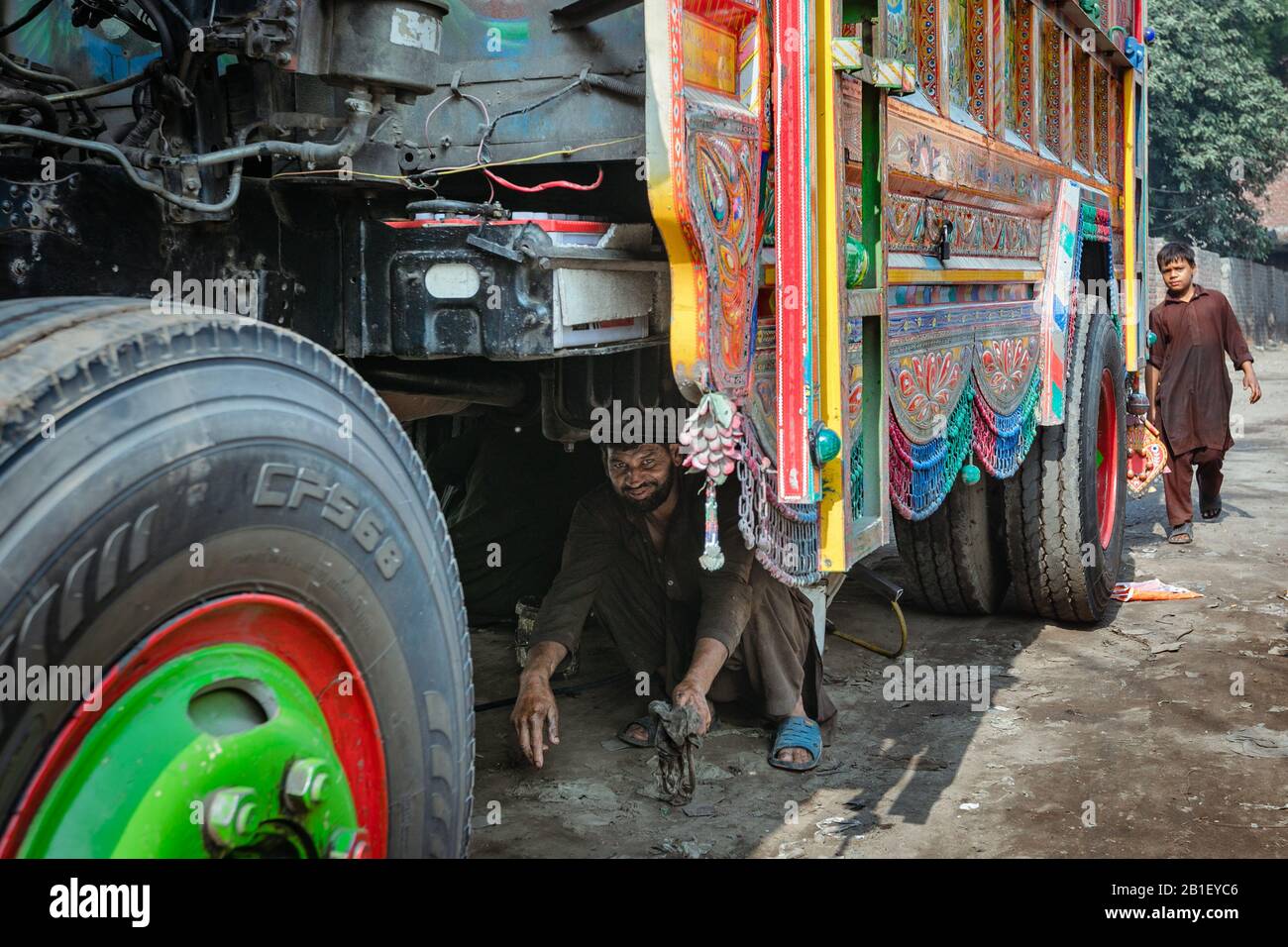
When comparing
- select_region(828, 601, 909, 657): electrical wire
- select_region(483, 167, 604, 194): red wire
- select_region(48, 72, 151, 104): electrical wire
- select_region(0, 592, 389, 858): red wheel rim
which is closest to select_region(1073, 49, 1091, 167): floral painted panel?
select_region(828, 601, 909, 657): electrical wire

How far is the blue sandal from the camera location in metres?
3.73

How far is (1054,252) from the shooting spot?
4828 mm

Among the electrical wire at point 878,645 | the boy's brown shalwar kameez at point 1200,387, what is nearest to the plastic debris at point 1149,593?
the electrical wire at point 878,645

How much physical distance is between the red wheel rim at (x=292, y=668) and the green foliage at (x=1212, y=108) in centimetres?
2401

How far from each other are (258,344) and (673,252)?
0.93 m

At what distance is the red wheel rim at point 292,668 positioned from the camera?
3.83 feet

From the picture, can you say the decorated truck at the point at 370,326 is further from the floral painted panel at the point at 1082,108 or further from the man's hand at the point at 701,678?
the floral painted panel at the point at 1082,108

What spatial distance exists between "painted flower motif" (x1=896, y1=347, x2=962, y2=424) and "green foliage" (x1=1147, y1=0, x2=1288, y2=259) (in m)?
21.5

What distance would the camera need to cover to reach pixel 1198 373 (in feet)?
26.0

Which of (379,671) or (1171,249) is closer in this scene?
(379,671)

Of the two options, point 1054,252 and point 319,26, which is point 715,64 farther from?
point 1054,252

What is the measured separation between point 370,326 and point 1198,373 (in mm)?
6919

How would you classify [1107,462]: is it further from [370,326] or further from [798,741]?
[370,326]
